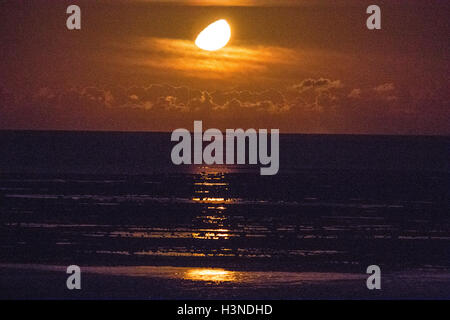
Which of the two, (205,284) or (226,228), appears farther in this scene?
(226,228)

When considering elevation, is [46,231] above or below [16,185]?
below

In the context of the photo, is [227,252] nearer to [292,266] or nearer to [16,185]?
[292,266]

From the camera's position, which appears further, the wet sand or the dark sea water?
the dark sea water

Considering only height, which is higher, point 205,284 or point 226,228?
point 226,228

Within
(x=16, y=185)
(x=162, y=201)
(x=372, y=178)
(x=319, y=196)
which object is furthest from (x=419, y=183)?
(x=16, y=185)

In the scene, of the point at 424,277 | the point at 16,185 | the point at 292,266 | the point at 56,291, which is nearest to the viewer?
the point at 56,291

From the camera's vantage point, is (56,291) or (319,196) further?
(319,196)

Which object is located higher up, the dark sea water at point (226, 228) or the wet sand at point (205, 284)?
the dark sea water at point (226, 228)

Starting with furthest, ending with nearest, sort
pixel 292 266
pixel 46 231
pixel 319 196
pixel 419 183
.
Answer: pixel 419 183 → pixel 319 196 → pixel 46 231 → pixel 292 266

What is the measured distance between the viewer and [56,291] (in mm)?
15156

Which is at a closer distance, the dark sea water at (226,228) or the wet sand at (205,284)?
the wet sand at (205,284)

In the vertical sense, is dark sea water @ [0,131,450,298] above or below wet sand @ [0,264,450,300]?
above
